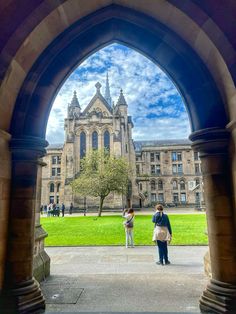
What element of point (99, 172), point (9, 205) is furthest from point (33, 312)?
point (99, 172)

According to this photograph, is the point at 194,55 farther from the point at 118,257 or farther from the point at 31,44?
the point at 118,257

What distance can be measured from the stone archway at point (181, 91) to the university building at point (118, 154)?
33.7 m

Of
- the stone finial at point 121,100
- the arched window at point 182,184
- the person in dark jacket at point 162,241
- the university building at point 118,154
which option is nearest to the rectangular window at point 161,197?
the university building at point 118,154

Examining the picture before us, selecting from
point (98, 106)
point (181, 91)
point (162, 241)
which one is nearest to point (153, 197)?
point (98, 106)

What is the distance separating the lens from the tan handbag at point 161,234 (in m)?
6.66

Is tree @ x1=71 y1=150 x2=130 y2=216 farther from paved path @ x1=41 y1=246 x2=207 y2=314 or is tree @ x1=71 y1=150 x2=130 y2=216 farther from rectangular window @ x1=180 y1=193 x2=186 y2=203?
rectangular window @ x1=180 y1=193 x2=186 y2=203

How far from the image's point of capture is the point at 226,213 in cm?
350

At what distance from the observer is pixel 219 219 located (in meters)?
3.51

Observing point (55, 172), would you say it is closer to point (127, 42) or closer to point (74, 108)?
point (74, 108)

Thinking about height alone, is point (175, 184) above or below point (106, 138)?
below

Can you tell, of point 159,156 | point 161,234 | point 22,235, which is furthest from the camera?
point 159,156

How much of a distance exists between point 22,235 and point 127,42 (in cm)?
367

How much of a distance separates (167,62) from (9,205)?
3.42m

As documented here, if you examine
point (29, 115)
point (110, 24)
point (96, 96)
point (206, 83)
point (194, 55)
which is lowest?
point (29, 115)
